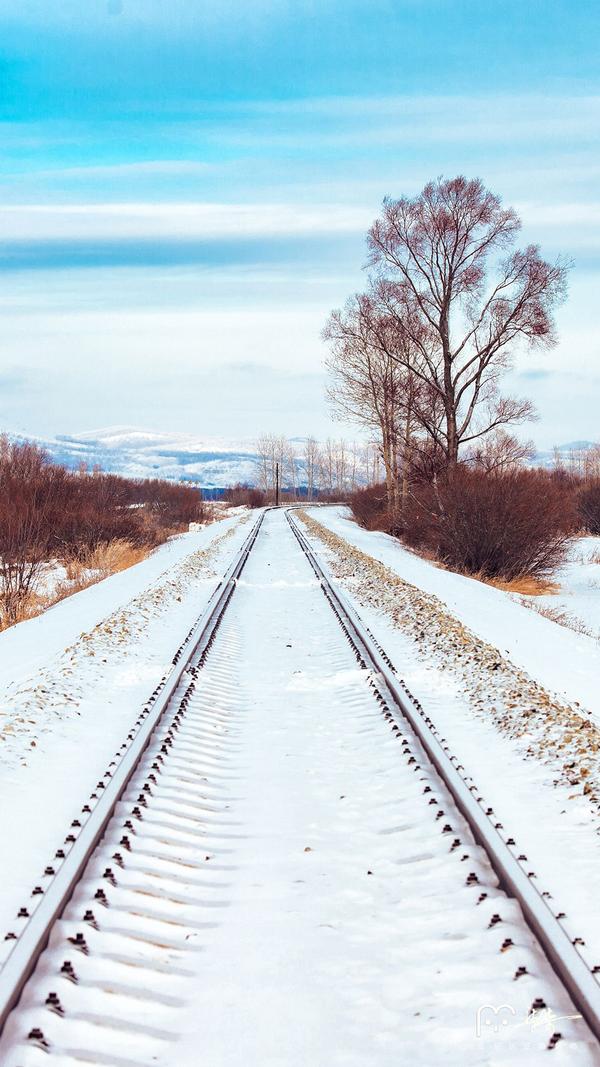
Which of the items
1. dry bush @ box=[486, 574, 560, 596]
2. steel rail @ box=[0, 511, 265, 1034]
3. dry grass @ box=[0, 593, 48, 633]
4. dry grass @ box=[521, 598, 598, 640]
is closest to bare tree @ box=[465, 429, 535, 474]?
dry bush @ box=[486, 574, 560, 596]

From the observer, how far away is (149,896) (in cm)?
398

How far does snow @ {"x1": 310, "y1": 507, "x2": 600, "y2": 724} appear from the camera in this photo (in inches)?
356

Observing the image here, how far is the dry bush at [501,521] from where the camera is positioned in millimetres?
19781

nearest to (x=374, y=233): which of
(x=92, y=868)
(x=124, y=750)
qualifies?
(x=124, y=750)

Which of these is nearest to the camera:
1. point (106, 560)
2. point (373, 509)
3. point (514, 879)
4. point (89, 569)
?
point (514, 879)

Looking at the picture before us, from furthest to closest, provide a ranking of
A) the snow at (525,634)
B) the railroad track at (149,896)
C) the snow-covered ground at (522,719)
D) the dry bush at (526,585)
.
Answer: the dry bush at (526,585) → the snow at (525,634) → the snow-covered ground at (522,719) → the railroad track at (149,896)

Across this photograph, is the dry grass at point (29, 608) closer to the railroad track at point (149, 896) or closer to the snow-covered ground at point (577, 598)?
the snow-covered ground at point (577, 598)

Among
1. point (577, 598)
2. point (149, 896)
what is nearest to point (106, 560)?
point (577, 598)

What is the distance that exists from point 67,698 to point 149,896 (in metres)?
4.16

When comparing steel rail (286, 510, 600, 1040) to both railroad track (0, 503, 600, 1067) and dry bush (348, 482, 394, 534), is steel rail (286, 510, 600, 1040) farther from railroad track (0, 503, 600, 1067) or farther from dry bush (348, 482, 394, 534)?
dry bush (348, 482, 394, 534)

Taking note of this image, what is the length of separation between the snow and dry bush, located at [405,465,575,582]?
1531mm

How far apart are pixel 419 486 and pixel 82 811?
2029 cm

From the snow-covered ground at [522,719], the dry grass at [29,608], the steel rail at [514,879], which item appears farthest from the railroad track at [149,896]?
the dry grass at [29,608]

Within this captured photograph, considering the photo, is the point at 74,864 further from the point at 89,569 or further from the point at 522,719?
the point at 89,569
